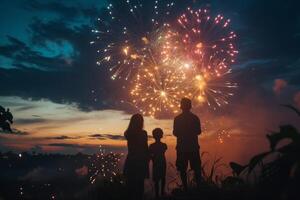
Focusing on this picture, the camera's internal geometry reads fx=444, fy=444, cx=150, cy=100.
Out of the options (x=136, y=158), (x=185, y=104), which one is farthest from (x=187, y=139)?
(x=136, y=158)

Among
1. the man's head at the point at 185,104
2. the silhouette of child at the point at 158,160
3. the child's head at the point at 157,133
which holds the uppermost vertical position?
the man's head at the point at 185,104

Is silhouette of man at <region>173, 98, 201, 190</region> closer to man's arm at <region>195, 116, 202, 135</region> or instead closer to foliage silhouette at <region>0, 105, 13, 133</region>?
man's arm at <region>195, 116, 202, 135</region>

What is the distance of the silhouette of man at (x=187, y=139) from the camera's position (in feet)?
36.1

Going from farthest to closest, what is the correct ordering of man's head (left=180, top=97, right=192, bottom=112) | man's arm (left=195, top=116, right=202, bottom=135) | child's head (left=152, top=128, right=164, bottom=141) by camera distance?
1. child's head (left=152, top=128, right=164, bottom=141)
2. man's arm (left=195, top=116, right=202, bottom=135)
3. man's head (left=180, top=97, right=192, bottom=112)

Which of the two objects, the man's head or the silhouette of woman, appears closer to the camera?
the silhouette of woman

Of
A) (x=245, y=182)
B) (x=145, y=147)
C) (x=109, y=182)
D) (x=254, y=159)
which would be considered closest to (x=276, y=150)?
(x=254, y=159)

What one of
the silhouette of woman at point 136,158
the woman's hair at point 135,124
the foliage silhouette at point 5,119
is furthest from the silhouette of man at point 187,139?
the foliage silhouette at point 5,119

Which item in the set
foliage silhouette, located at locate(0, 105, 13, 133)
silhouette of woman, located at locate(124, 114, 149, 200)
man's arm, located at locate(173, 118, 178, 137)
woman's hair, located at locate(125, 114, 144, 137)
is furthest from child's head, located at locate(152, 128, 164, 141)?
foliage silhouette, located at locate(0, 105, 13, 133)

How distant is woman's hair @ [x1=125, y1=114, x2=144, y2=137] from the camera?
1019 cm

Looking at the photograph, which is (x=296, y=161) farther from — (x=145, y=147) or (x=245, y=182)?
(x=145, y=147)

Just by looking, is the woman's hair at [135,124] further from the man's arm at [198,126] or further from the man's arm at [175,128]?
the man's arm at [198,126]

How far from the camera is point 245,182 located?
27.1ft

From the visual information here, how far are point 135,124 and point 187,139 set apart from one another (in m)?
1.56

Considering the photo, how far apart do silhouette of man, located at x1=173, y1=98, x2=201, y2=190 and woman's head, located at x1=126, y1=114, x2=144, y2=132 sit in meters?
1.23
